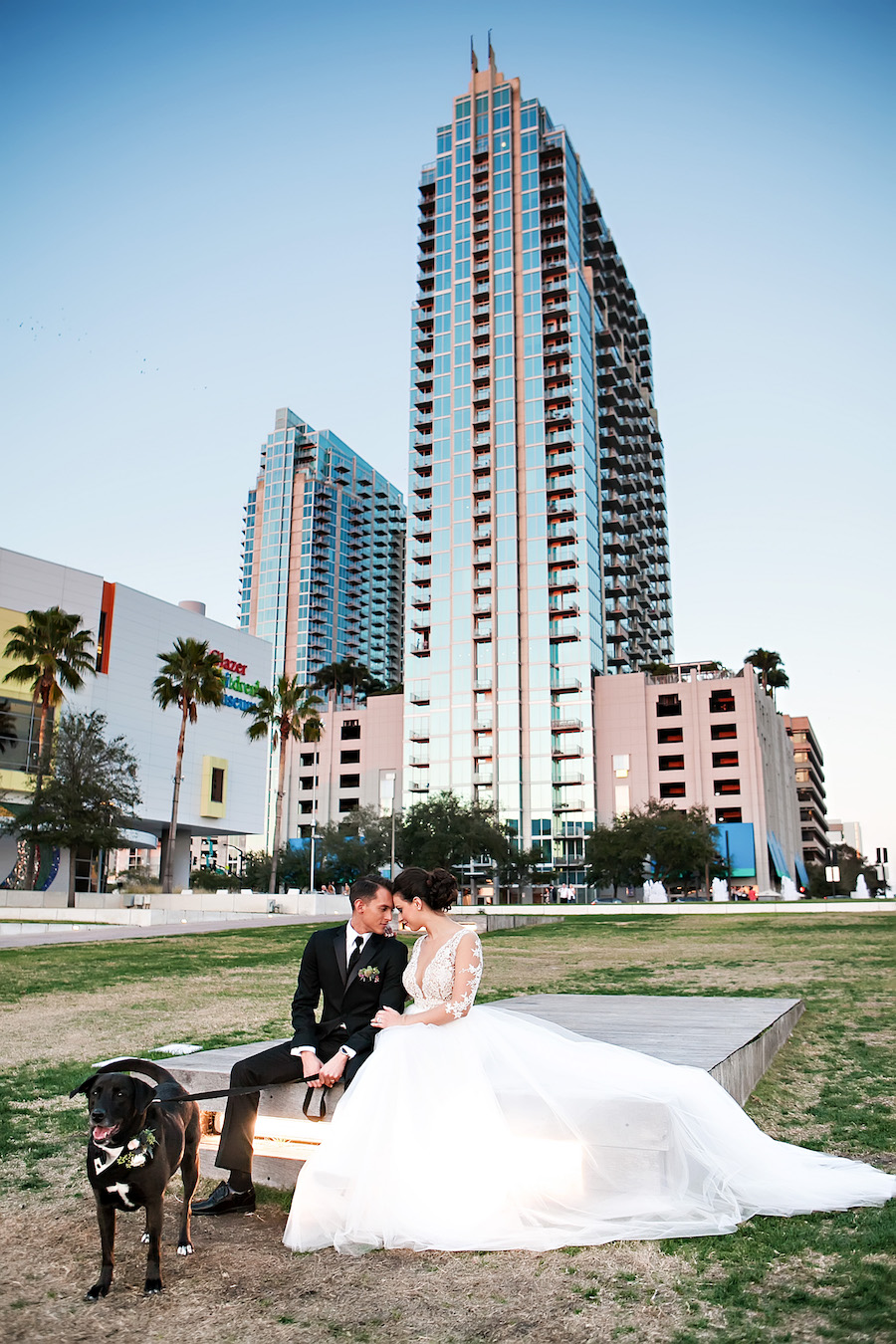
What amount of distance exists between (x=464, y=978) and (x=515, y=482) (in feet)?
322

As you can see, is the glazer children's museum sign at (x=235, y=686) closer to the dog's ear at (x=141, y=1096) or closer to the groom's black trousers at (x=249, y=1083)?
the groom's black trousers at (x=249, y=1083)

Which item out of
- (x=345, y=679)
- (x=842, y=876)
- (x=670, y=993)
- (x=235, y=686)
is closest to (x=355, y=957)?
(x=670, y=993)

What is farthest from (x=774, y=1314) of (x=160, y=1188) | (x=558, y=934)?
(x=558, y=934)

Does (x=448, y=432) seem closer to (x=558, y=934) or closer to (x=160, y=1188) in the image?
(x=558, y=934)

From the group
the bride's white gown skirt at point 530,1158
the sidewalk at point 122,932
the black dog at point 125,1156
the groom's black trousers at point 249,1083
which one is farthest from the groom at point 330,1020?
the sidewalk at point 122,932

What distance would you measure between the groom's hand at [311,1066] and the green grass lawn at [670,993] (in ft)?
4.23

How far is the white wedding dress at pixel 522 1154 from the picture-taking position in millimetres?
4898

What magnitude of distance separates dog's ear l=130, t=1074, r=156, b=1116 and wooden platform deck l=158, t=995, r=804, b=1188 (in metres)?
1.20

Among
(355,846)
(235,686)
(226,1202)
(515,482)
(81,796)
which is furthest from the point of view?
(515,482)

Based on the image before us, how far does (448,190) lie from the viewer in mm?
110938

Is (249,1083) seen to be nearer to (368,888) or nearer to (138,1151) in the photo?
(138,1151)

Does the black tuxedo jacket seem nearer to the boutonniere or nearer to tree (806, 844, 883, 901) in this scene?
the boutonniere

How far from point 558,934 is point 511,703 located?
6517 centimetres

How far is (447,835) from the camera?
75.3 metres
